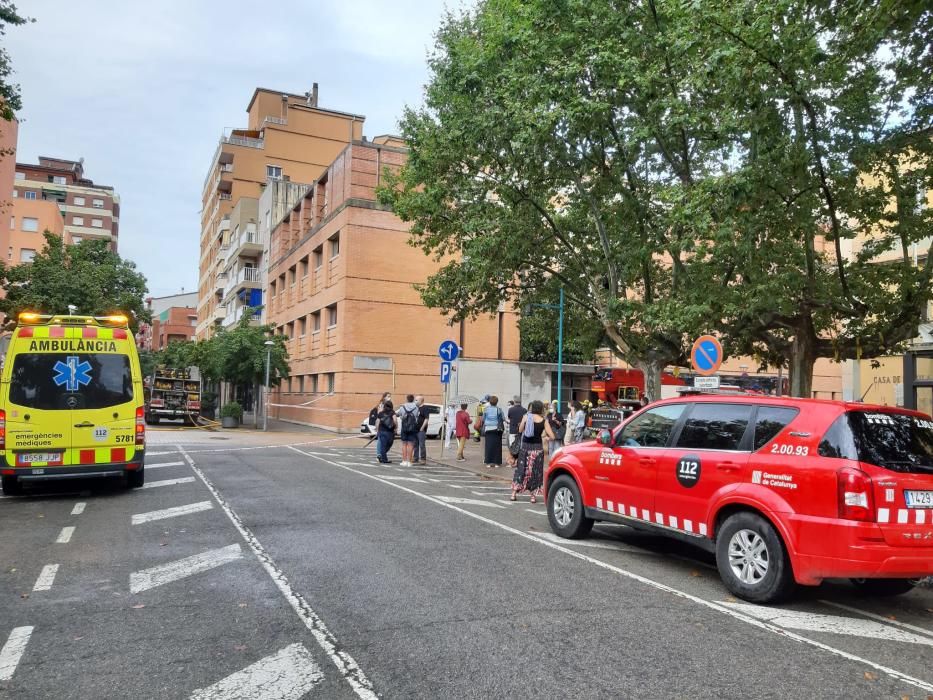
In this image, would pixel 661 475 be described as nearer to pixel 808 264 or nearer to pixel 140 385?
pixel 808 264

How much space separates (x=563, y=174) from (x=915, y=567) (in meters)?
12.7

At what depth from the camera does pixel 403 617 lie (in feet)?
17.4

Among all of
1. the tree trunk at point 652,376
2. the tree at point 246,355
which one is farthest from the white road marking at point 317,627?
the tree at point 246,355

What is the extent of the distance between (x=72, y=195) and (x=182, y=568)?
10456 centimetres

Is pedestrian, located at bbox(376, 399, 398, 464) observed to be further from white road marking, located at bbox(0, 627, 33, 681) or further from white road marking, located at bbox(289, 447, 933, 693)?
white road marking, located at bbox(0, 627, 33, 681)

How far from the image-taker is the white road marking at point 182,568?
6.26 metres

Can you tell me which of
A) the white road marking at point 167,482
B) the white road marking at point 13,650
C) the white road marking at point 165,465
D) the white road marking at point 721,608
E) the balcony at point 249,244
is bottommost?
the white road marking at point 165,465

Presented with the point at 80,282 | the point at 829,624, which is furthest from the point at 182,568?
the point at 80,282

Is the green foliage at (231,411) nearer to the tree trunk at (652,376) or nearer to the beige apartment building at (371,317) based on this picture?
the beige apartment building at (371,317)

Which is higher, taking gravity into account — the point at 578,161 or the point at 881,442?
the point at 578,161

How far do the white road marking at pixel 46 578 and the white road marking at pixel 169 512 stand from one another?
2362 millimetres

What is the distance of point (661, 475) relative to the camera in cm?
733

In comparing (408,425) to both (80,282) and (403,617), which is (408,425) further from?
(80,282)

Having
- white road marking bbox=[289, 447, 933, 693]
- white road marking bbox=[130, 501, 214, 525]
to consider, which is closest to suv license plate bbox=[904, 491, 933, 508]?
white road marking bbox=[289, 447, 933, 693]
